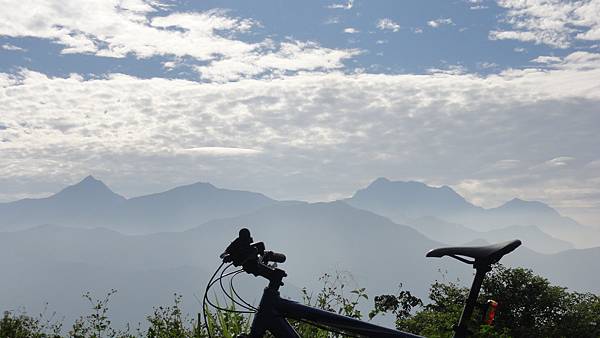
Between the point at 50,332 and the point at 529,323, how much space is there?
648 inches

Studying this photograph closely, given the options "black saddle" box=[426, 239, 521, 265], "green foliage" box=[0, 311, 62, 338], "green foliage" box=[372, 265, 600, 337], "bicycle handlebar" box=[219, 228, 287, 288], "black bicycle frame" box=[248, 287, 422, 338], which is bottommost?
"green foliage" box=[0, 311, 62, 338]

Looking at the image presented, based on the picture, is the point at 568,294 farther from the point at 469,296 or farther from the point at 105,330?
the point at 469,296

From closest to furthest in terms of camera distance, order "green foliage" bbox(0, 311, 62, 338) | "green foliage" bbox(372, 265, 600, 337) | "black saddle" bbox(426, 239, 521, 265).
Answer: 1. "black saddle" bbox(426, 239, 521, 265)
2. "green foliage" bbox(0, 311, 62, 338)
3. "green foliage" bbox(372, 265, 600, 337)

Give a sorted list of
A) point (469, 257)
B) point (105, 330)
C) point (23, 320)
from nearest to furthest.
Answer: point (469, 257) < point (105, 330) < point (23, 320)

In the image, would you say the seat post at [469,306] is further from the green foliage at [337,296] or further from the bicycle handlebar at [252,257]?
the green foliage at [337,296]

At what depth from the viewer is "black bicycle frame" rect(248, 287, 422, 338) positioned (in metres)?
3.21

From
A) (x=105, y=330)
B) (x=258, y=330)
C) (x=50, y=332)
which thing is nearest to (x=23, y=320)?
(x=50, y=332)

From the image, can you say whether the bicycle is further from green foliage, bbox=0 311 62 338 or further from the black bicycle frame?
green foliage, bbox=0 311 62 338

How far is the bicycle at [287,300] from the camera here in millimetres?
3047

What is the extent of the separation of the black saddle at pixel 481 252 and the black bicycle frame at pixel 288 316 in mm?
550

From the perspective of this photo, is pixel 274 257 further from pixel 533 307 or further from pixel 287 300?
pixel 533 307

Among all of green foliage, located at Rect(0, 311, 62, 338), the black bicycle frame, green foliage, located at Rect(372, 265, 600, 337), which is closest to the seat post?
the black bicycle frame

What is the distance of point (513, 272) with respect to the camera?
779 inches

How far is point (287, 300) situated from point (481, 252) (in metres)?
1.08
